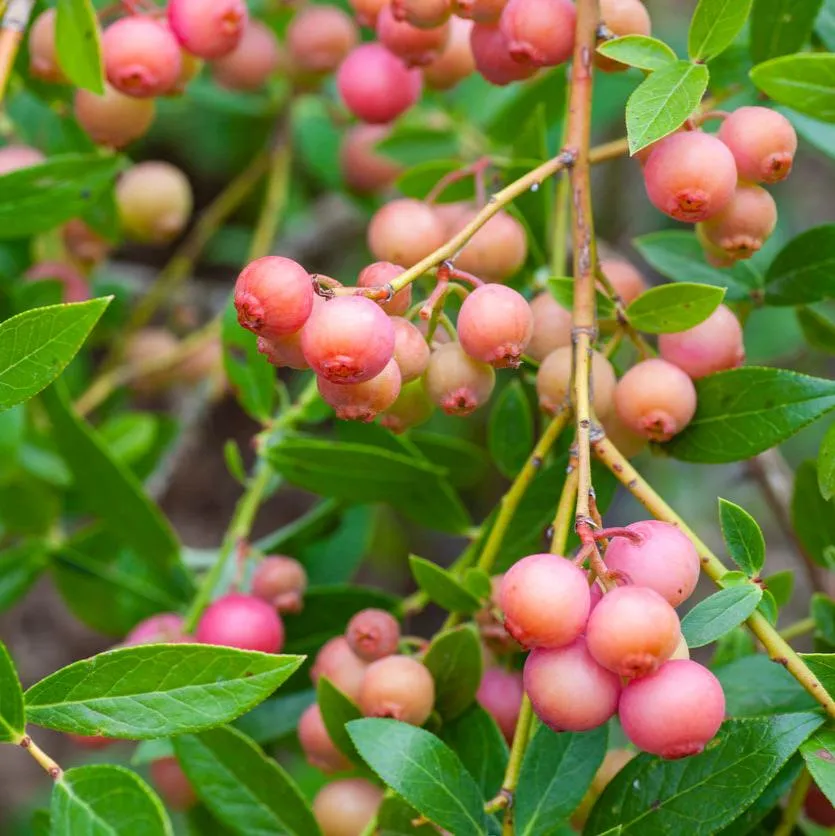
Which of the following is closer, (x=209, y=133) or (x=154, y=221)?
(x=154, y=221)

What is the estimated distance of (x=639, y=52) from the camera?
983 millimetres

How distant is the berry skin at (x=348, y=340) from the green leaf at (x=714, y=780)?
41 centimetres

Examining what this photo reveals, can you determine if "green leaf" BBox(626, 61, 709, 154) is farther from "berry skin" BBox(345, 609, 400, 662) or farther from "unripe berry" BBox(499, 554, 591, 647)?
"berry skin" BBox(345, 609, 400, 662)

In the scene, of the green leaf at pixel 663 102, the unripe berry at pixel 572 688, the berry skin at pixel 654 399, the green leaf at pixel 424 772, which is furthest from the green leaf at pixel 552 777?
the green leaf at pixel 663 102

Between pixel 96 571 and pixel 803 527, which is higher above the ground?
pixel 803 527

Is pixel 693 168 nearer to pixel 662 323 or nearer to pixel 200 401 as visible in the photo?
pixel 662 323

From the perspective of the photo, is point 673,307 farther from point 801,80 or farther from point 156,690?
point 156,690

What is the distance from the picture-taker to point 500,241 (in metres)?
1.12

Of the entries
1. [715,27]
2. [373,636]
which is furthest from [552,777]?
[715,27]

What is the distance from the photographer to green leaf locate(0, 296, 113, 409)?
924mm

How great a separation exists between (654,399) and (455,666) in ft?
1.00

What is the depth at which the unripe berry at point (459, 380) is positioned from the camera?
0.96 metres

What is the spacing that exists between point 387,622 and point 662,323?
38cm

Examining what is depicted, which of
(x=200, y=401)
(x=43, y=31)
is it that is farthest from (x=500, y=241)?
(x=200, y=401)
